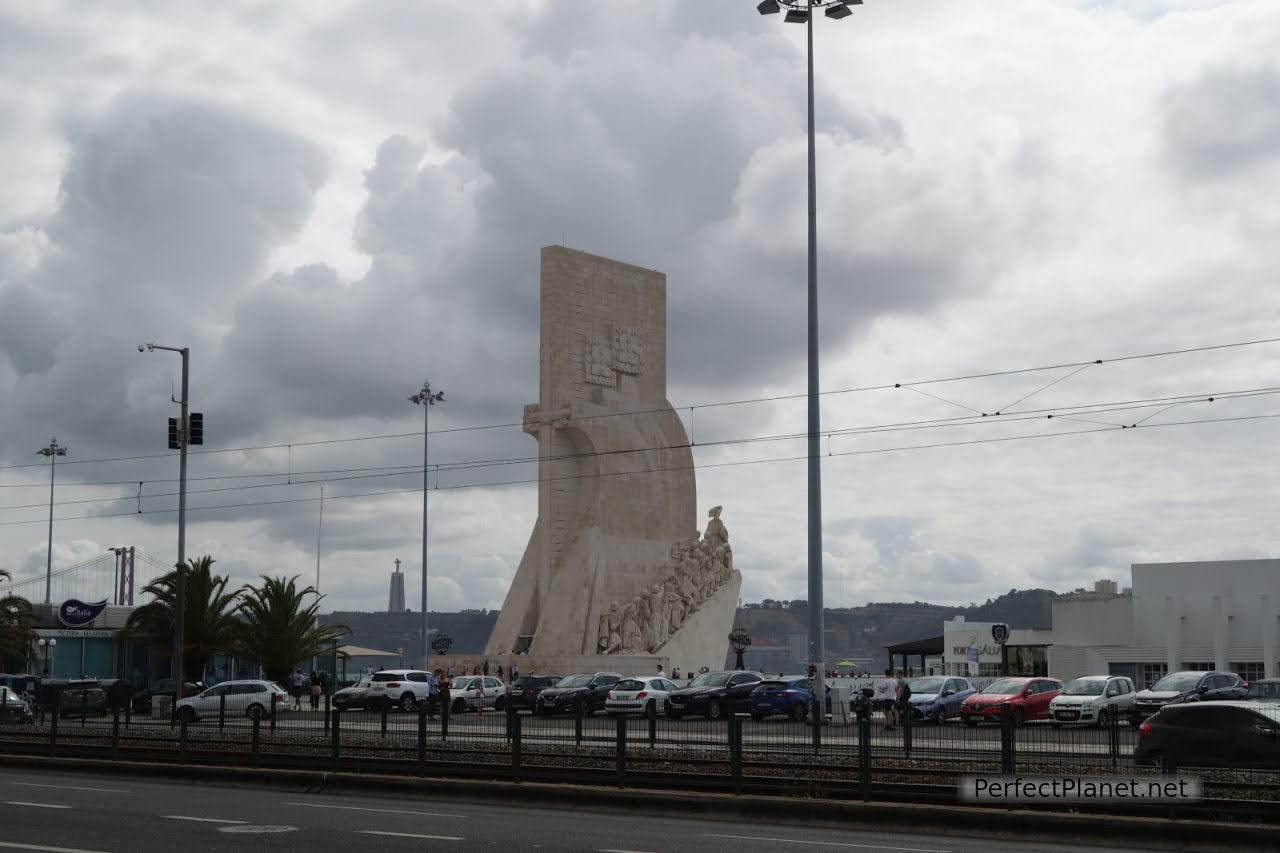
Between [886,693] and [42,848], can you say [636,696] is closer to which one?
[886,693]

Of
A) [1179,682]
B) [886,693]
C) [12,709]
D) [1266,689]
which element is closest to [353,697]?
[12,709]

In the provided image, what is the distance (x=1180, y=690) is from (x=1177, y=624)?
20.3 metres

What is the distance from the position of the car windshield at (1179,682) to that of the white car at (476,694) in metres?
19.1

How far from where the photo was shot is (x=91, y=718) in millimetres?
28844

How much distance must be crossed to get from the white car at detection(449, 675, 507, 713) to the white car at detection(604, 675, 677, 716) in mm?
5020

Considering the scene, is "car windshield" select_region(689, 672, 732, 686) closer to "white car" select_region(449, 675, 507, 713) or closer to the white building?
"white car" select_region(449, 675, 507, 713)

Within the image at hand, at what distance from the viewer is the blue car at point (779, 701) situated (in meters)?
37.2

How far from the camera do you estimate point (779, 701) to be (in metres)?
37.3

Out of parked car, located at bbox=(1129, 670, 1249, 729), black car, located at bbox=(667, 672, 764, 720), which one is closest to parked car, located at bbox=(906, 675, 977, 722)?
parked car, located at bbox=(1129, 670, 1249, 729)

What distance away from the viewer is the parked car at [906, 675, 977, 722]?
3528 centimetres

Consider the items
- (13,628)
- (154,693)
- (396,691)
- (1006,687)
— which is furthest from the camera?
(13,628)

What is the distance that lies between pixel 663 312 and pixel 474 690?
2549 cm

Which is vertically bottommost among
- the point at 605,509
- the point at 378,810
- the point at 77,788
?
the point at 77,788

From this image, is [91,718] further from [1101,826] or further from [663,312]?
[663,312]
